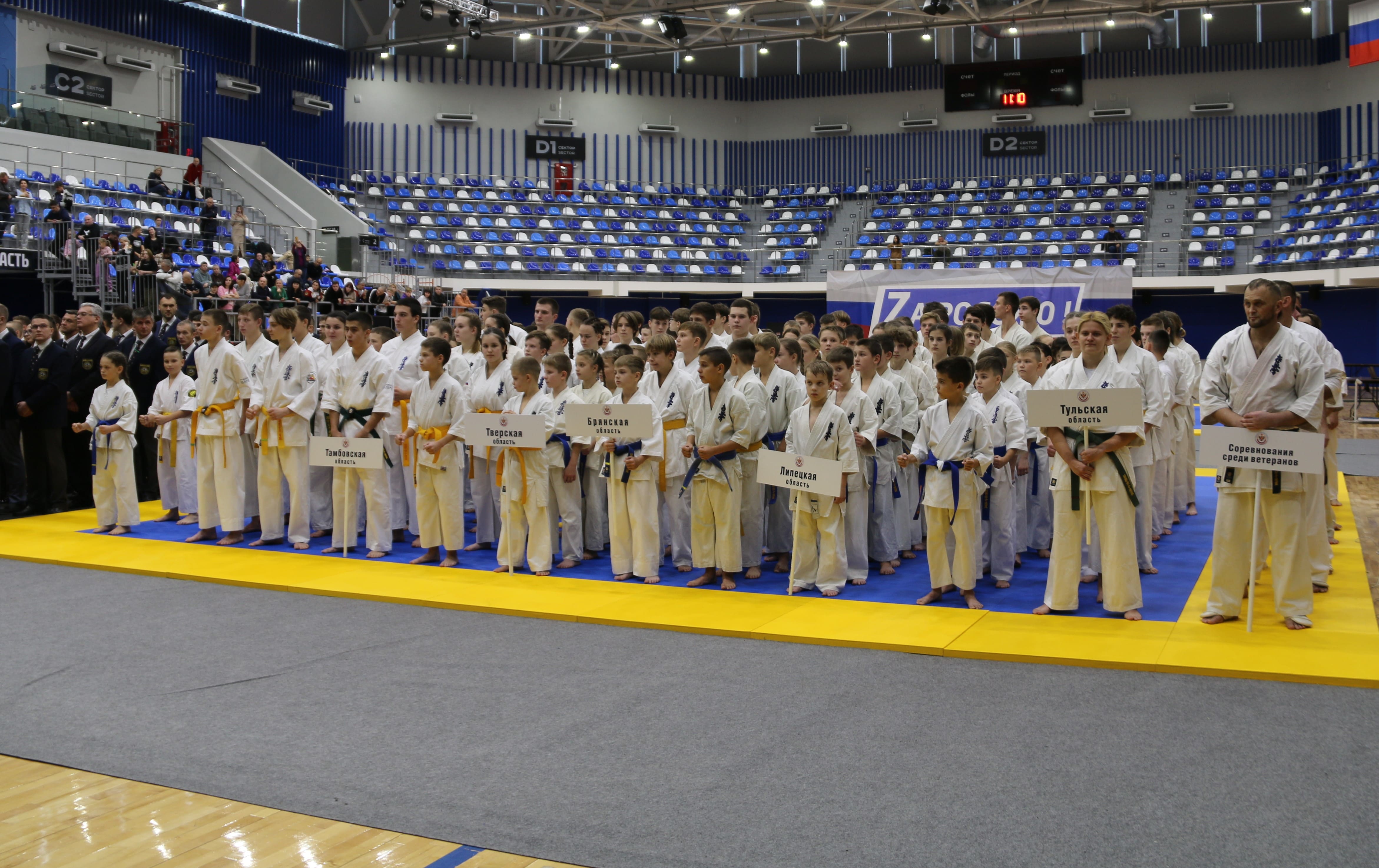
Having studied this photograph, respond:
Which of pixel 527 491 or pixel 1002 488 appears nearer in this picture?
pixel 1002 488

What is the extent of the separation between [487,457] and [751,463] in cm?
199

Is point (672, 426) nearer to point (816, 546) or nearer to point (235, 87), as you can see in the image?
point (816, 546)

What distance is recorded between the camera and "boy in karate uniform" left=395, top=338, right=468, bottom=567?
677cm

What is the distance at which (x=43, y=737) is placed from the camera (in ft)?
12.4

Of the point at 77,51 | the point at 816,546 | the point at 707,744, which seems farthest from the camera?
the point at 77,51

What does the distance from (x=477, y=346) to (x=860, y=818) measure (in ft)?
17.9

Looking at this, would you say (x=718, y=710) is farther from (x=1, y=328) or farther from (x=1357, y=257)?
A: (x=1357, y=257)

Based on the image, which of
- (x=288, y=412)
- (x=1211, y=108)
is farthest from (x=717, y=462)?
(x=1211, y=108)

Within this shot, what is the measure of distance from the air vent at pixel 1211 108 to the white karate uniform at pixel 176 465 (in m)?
24.7

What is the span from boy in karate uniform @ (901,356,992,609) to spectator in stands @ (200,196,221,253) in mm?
17316

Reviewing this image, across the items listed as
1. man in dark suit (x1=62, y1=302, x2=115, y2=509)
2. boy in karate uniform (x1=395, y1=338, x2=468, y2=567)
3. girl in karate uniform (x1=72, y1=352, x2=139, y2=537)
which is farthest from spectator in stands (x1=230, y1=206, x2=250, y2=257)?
boy in karate uniform (x1=395, y1=338, x2=468, y2=567)

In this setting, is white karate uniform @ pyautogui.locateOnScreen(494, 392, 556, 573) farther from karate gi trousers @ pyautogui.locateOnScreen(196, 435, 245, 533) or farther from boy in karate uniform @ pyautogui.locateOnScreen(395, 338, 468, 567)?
karate gi trousers @ pyautogui.locateOnScreen(196, 435, 245, 533)

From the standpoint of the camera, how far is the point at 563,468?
6.88m

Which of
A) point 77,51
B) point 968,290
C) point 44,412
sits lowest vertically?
point 44,412
